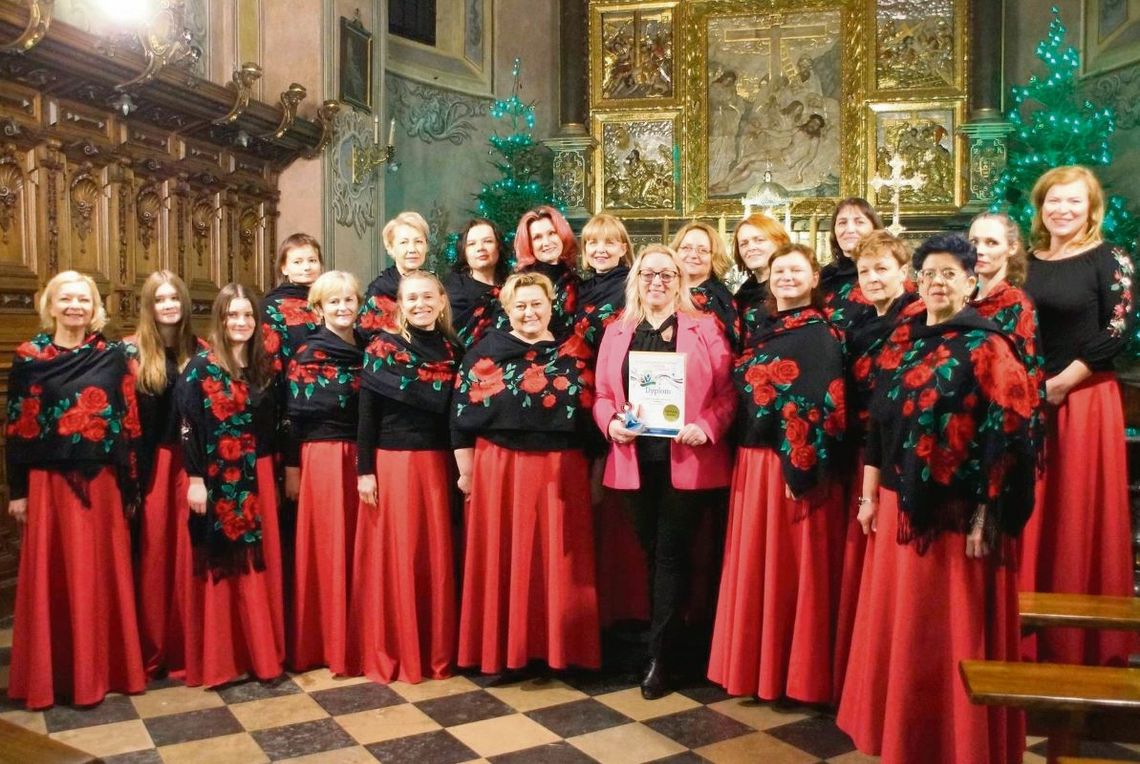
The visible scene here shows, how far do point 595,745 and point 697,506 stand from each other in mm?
924

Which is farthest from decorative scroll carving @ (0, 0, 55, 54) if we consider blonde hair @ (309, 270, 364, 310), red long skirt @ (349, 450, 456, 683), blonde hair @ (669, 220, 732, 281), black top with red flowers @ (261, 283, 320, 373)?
blonde hair @ (669, 220, 732, 281)

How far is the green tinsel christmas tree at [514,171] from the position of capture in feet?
34.3

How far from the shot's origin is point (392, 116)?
10.2 metres

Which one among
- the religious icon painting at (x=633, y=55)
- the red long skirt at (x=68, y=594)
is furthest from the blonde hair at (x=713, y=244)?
the religious icon painting at (x=633, y=55)

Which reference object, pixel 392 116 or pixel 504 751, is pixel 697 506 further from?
pixel 392 116

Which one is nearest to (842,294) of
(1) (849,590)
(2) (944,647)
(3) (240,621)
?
(1) (849,590)

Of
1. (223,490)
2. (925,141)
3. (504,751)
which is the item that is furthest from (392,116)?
(504,751)

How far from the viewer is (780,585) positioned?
3453mm

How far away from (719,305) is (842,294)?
493 mm

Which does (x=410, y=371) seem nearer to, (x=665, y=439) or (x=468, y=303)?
(x=468, y=303)

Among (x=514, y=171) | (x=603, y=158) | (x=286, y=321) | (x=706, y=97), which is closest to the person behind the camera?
(x=286, y=321)

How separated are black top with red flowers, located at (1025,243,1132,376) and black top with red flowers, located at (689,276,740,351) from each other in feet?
3.77

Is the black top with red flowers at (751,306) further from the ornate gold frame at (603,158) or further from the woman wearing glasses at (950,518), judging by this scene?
the ornate gold frame at (603,158)

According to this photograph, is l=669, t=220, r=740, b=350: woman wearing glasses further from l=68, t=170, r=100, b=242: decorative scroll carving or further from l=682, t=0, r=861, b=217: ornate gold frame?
l=682, t=0, r=861, b=217: ornate gold frame
